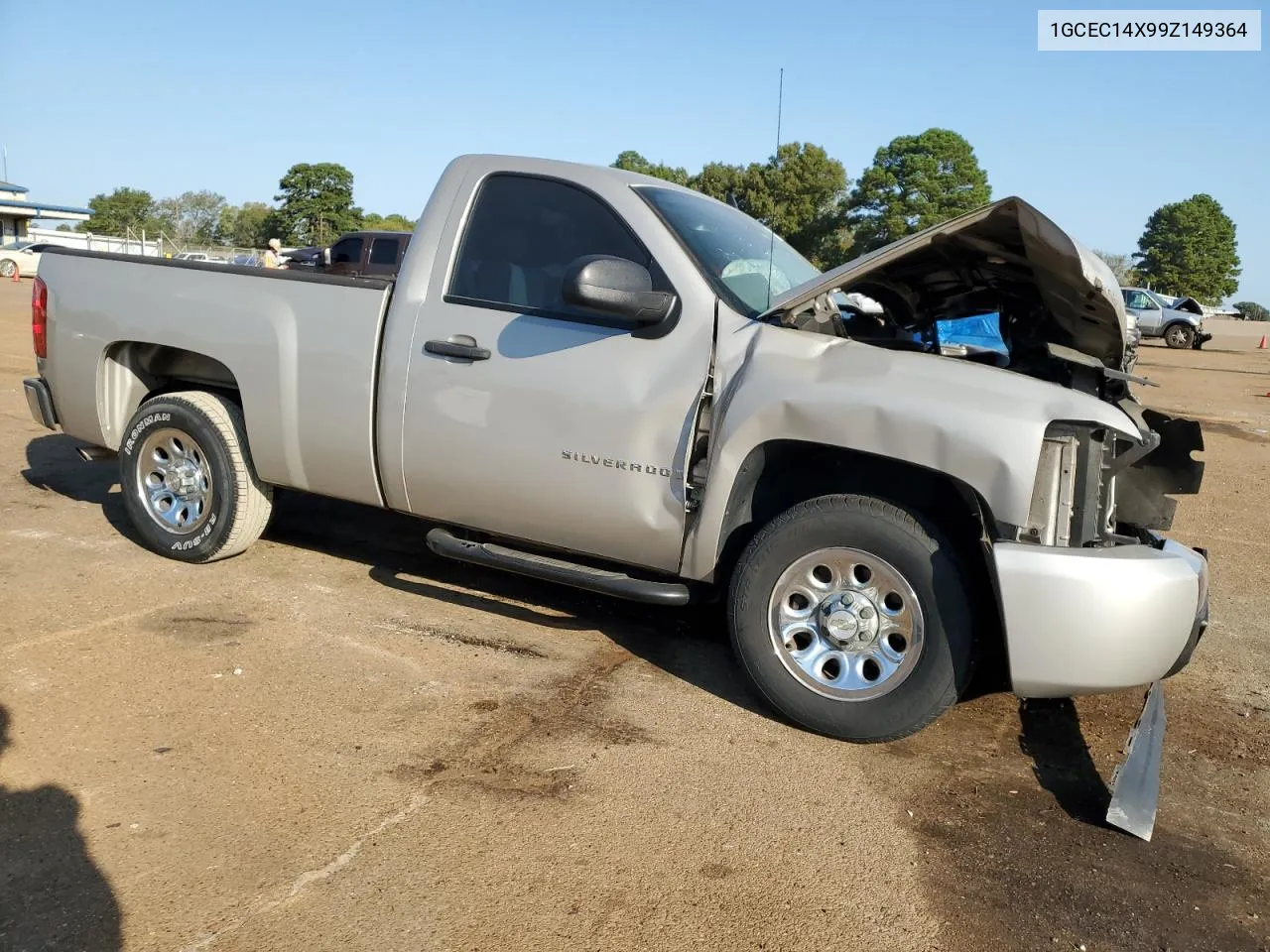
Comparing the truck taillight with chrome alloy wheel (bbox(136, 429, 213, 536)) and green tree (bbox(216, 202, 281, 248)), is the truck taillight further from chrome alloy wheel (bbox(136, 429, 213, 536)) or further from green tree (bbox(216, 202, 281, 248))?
green tree (bbox(216, 202, 281, 248))

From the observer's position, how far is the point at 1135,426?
3646mm

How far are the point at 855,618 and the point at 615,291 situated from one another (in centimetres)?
144

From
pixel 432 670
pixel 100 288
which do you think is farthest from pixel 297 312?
pixel 432 670

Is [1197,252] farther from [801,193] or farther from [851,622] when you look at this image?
[851,622]

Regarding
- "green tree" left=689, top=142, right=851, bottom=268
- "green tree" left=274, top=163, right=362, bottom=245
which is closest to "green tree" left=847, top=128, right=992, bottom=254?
"green tree" left=689, top=142, right=851, bottom=268

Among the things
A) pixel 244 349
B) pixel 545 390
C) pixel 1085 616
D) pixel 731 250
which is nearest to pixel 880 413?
pixel 1085 616

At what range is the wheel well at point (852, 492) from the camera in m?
3.67

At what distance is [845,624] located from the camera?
12.0ft

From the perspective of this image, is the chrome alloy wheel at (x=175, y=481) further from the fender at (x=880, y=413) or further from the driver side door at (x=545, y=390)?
the fender at (x=880, y=413)

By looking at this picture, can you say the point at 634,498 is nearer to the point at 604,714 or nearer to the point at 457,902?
the point at 604,714

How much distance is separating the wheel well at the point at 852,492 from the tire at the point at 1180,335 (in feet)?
99.8

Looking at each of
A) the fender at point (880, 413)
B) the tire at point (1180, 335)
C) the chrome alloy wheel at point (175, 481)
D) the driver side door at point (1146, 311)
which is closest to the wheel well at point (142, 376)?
the chrome alloy wheel at point (175, 481)

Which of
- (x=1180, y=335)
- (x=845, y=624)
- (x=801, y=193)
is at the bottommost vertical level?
(x=845, y=624)

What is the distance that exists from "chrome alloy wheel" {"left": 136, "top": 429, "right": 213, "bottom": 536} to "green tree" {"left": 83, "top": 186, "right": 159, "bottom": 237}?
261ft
